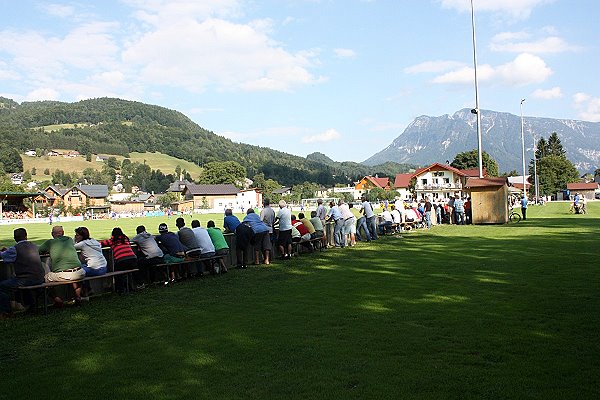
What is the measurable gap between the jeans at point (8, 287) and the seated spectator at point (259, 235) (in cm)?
699

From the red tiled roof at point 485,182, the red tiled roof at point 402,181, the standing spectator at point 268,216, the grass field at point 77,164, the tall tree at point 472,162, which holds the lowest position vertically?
the standing spectator at point 268,216

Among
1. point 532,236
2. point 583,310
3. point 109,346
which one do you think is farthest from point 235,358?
point 532,236

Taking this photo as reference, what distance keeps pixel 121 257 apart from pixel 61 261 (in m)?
1.73

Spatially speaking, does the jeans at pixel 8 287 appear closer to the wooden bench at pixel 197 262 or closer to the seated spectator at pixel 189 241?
the wooden bench at pixel 197 262

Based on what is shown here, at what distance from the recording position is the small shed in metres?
30.4

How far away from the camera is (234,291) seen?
467 inches

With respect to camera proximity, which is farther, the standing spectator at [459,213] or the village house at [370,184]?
the village house at [370,184]

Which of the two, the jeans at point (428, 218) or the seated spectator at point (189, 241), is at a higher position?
the seated spectator at point (189, 241)

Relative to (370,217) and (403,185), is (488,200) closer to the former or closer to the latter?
(370,217)

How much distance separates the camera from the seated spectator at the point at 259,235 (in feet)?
53.0

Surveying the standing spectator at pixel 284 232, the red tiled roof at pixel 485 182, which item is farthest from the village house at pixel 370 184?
the standing spectator at pixel 284 232

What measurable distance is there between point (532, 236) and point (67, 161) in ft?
565

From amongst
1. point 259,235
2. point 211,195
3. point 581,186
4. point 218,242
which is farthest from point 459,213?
point 581,186

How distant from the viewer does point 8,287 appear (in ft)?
32.5
